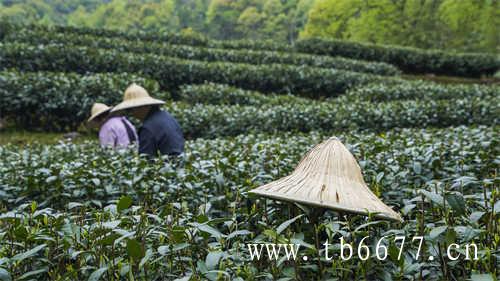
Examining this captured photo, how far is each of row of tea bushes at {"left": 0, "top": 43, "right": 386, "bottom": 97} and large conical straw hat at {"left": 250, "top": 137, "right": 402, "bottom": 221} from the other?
36.7 feet

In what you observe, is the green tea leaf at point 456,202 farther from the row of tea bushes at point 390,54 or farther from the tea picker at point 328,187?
the row of tea bushes at point 390,54

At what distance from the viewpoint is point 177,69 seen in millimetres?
13047

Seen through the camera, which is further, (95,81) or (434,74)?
(434,74)

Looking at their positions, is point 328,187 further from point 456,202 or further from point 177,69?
point 177,69

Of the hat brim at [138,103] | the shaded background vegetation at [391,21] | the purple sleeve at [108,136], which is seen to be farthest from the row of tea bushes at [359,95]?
the shaded background vegetation at [391,21]

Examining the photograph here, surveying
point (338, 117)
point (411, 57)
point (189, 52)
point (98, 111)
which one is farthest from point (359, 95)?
point (411, 57)

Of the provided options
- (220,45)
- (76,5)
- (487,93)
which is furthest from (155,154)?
(76,5)

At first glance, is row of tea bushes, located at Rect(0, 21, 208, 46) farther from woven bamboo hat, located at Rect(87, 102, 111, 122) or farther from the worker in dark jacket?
the worker in dark jacket

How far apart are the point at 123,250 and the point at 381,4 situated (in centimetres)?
3287

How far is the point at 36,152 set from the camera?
4938 mm

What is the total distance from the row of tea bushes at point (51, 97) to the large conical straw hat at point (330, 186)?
8674 millimetres

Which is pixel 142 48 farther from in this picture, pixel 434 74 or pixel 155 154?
pixel 434 74

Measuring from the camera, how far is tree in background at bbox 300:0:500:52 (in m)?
28.5

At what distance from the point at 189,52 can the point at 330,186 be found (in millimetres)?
14686
